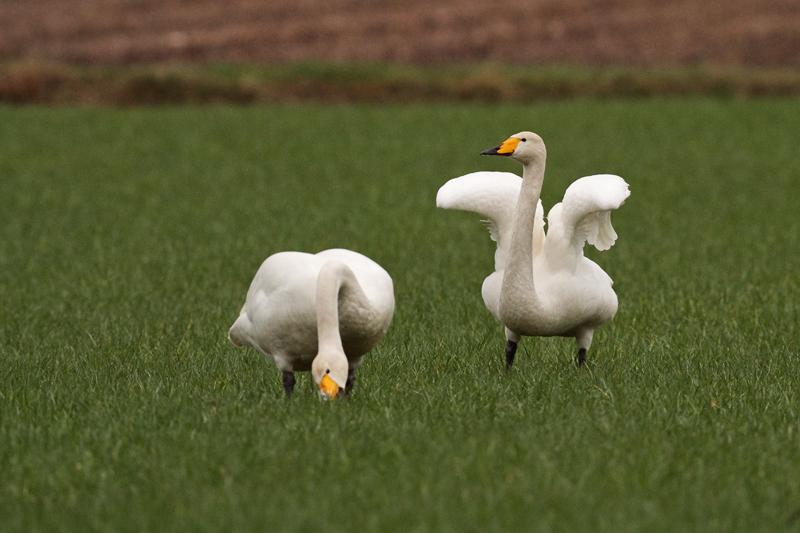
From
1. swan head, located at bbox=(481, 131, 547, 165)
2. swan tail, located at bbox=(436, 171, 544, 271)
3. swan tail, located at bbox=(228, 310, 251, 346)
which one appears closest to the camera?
swan tail, located at bbox=(228, 310, 251, 346)

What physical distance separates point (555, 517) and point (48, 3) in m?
39.6

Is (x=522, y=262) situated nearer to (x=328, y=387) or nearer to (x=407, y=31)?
(x=328, y=387)

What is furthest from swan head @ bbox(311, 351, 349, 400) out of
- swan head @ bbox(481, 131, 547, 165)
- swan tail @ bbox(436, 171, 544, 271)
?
swan tail @ bbox(436, 171, 544, 271)

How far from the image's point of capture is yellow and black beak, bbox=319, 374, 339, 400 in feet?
20.2

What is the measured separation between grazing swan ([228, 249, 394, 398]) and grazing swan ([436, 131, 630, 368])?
3.05ft

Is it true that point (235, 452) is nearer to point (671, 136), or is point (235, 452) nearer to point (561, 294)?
point (561, 294)

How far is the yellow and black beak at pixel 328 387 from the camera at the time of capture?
20.2ft

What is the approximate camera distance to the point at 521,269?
319 inches

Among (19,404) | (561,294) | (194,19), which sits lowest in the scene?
(19,404)

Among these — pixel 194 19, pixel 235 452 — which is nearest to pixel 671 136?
pixel 194 19

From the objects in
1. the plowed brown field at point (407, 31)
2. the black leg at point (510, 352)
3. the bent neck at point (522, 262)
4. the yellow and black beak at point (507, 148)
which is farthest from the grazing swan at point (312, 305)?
the plowed brown field at point (407, 31)

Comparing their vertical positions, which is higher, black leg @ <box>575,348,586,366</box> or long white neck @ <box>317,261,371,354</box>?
long white neck @ <box>317,261,371,354</box>

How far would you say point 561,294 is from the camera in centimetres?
822

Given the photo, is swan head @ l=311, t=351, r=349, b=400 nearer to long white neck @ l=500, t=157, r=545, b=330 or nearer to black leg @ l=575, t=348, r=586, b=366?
long white neck @ l=500, t=157, r=545, b=330
